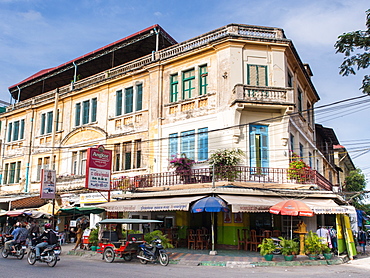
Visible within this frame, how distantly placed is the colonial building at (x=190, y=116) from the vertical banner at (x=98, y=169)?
1638mm

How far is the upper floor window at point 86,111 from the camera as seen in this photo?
2500cm

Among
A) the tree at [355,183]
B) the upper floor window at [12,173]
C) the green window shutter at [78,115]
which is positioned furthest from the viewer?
the tree at [355,183]

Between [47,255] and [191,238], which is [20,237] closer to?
[47,255]

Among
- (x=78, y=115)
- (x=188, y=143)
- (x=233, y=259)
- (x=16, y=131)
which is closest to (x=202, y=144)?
(x=188, y=143)

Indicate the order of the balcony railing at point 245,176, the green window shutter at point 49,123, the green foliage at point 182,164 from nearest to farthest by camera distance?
the balcony railing at point 245,176 → the green foliage at point 182,164 → the green window shutter at point 49,123

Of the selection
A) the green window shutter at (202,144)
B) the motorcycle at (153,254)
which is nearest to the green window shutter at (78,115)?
the green window shutter at (202,144)

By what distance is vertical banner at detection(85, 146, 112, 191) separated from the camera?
18406mm

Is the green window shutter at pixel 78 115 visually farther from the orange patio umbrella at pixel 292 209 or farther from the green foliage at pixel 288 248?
the green foliage at pixel 288 248

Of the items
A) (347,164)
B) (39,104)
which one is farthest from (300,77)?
(347,164)

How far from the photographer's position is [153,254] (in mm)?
13703

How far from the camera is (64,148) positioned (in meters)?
25.7

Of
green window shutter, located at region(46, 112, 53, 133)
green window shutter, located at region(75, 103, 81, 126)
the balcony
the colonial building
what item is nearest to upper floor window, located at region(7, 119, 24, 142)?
the colonial building

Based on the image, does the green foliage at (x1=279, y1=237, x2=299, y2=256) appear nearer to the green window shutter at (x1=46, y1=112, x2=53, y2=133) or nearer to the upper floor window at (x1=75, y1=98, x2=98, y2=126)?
the upper floor window at (x1=75, y1=98, x2=98, y2=126)

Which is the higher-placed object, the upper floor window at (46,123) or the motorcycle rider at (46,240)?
the upper floor window at (46,123)
